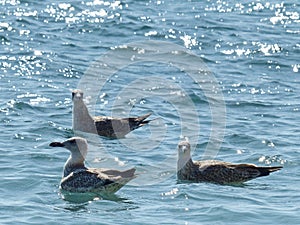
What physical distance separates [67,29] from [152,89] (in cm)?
531

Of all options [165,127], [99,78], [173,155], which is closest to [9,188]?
[173,155]

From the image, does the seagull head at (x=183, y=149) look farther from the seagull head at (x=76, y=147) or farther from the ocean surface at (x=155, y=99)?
the seagull head at (x=76, y=147)

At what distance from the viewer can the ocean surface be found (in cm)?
1312

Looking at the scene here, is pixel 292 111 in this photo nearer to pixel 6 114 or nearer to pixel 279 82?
pixel 279 82

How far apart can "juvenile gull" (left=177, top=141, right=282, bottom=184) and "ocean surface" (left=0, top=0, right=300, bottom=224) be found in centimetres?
19

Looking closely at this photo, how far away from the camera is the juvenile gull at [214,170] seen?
14.4m

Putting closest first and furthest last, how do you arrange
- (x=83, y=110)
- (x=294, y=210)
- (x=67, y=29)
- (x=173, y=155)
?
(x=294, y=210)
(x=173, y=155)
(x=83, y=110)
(x=67, y=29)

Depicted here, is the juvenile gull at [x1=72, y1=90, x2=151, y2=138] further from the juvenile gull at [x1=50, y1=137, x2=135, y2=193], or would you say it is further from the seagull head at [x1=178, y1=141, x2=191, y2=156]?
the juvenile gull at [x1=50, y1=137, x2=135, y2=193]

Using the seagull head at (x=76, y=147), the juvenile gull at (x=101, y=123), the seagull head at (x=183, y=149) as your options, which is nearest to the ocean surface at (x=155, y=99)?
the juvenile gull at (x=101, y=123)

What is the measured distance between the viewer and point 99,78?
69.2 ft

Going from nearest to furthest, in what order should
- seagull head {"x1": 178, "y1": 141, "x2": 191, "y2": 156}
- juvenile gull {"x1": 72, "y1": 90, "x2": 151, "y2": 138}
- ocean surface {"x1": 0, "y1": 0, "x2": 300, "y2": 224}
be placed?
ocean surface {"x1": 0, "y1": 0, "x2": 300, "y2": 224} < seagull head {"x1": 178, "y1": 141, "x2": 191, "y2": 156} < juvenile gull {"x1": 72, "y1": 90, "x2": 151, "y2": 138}

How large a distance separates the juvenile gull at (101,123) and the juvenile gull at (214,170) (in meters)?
2.50

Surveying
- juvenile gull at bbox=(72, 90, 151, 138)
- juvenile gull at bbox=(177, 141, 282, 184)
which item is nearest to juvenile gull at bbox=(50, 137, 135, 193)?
juvenile gull at bbox=(177, 141, 282, 184)

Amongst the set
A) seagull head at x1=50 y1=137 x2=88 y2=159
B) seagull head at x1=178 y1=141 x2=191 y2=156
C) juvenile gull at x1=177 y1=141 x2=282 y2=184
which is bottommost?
juvenile gull at x1=177 y1=141 x2=282 y2=184
